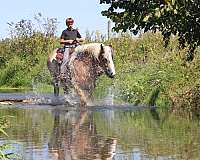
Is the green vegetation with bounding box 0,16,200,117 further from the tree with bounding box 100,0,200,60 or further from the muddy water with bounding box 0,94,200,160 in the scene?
the tree with bounding box 100,0,200,60

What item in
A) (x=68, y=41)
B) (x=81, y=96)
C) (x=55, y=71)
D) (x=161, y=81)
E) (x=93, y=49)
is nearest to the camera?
(x=93, y=49)

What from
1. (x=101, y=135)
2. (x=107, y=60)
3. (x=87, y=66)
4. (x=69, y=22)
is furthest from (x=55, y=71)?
(x=101, y=135)

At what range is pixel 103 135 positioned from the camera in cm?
1141

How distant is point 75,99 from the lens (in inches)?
740

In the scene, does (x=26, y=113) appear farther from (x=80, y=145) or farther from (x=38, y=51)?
(x=38, y=51)

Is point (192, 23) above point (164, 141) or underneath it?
above

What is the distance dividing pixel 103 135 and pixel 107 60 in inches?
277

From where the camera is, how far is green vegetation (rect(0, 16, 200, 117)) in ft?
59.1

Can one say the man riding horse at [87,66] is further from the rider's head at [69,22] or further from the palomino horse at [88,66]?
the rider's head at [69,22]

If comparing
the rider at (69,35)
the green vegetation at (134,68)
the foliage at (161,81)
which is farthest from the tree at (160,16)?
the rider at (69,35)

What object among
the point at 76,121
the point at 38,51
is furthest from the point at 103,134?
the point at 38,51

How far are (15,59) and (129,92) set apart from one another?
508 inches

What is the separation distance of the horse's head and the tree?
10612 mm

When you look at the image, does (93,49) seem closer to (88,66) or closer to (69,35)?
(88,66)
